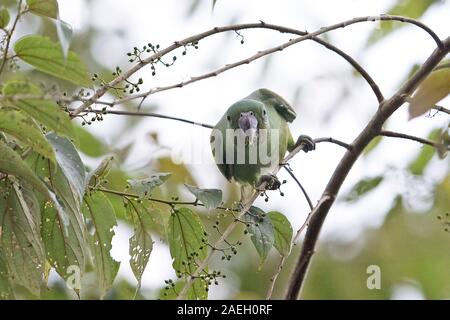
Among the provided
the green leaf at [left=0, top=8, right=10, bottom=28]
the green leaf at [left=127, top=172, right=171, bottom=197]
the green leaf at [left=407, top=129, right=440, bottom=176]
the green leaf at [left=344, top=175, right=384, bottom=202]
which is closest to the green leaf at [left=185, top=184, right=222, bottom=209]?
the green leaf at [left=127, top=172, right=171, bottom=197]

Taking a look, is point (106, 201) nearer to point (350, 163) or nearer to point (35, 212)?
point (35, 212)

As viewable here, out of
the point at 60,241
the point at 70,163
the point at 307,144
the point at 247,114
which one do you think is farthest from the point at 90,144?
the point at 70,163

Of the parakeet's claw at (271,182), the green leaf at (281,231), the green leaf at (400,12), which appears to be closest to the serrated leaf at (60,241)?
the green leaf at (281,231)

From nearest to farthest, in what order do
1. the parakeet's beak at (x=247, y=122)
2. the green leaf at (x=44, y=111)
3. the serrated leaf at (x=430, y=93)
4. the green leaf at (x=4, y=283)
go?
the green leaf at (x=44, y=111) < the serrated leaf at (x=430, y=93) < the green leaf at (x=4, y=283) < the parakeet's beak at (x=247, y=122)

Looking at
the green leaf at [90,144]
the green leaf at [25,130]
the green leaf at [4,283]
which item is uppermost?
the green leaf at [90,144]

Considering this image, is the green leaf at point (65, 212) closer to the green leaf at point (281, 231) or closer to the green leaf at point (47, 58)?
the green leaf at point (47, 58)

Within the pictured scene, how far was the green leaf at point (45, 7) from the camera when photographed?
1.50 meters

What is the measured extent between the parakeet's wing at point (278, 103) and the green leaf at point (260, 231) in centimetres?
95

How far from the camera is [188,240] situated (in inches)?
76.4

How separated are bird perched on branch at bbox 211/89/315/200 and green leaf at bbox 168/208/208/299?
582 millimetres

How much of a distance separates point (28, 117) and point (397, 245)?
313 centimetres

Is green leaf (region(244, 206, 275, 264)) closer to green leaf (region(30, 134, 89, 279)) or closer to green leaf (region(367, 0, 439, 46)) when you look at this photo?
green leaf (region(30, 134, 89, 279))

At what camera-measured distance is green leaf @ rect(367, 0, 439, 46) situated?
2521 mm

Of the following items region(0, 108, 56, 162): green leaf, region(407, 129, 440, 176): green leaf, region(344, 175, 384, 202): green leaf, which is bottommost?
region(0, 108, 56, 162): green leaf
